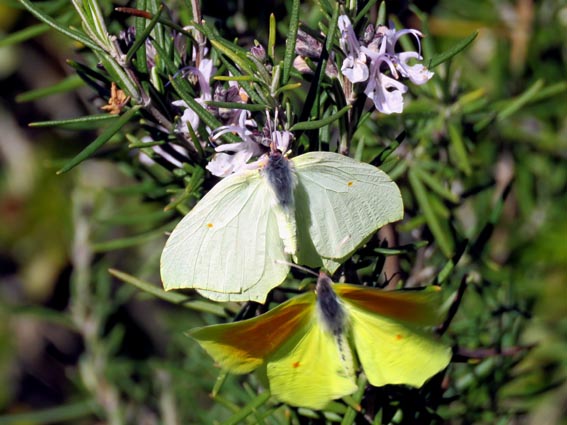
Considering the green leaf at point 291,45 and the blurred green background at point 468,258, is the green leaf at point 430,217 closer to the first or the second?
the blurred green background at point 468,258

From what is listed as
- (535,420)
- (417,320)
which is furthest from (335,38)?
(535,420)

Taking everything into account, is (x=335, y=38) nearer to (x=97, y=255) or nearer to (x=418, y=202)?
(x=418, y=202)

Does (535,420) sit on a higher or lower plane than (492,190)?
lower

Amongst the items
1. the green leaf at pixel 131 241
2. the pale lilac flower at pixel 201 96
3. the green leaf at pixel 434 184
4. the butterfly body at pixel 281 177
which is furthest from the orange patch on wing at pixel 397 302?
the green leaf at pixel 131 241

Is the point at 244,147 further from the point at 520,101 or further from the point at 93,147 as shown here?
the point at 520,101

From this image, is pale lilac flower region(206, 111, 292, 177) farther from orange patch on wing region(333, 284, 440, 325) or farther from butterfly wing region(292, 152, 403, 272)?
orange patch on wing region(333, 284, 440, 325)

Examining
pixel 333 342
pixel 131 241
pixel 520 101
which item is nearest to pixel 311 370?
pixel 333 342

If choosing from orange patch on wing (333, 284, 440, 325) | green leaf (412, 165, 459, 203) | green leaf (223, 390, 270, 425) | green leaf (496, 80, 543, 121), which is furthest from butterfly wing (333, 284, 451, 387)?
green leaf (496, 80, 543, 121)
